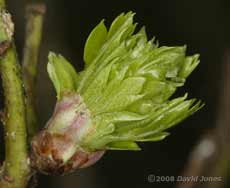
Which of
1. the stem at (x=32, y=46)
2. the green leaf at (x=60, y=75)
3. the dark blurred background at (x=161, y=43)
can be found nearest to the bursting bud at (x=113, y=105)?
the green leaf at (x=60, y=75)

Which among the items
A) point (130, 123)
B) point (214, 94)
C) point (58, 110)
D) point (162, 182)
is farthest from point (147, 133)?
point (214, 94)

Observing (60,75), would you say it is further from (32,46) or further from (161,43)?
(161,43)

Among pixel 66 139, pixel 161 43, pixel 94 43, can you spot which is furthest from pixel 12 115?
pixel 161 43

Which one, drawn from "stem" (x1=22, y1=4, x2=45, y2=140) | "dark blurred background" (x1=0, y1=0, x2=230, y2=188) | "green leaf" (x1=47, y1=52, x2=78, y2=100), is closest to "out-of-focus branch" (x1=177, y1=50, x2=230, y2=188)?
"dark blurred background" (x1=0, y1=0, x2=230, y2=188)

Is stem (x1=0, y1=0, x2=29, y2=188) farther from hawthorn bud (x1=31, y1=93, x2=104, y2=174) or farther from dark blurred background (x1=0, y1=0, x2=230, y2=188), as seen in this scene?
dark blurred background (x1=0, y1=0, x2=230, y2=188)

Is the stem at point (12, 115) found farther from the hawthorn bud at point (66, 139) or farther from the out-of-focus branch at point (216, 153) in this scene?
the out-of-focus branch at point (216, 153)
